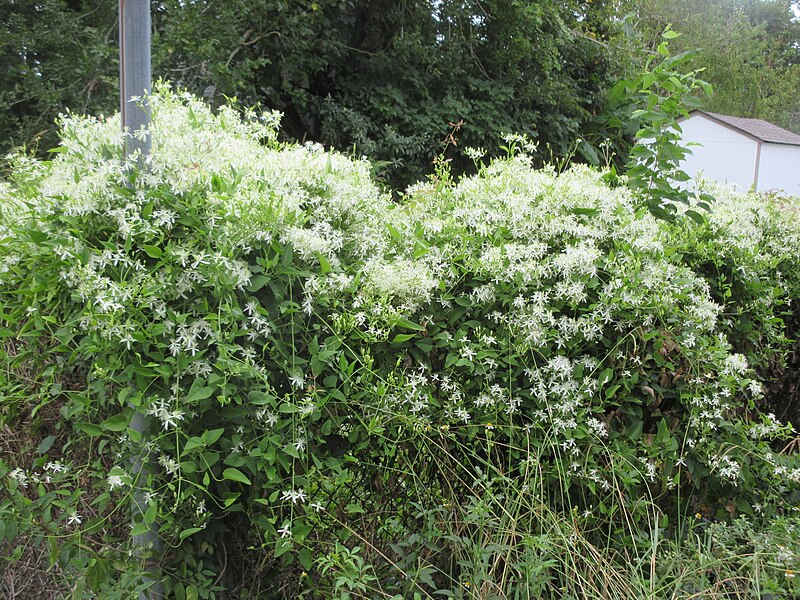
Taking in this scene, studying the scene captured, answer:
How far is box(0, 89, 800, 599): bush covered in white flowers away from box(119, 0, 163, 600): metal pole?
4 centimetres

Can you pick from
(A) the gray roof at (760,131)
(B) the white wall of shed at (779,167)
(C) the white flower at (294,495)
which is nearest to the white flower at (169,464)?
(C) the white flower at (294,495)

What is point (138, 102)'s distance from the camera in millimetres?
1805

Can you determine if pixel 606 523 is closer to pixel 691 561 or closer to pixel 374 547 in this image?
pixel 691 561

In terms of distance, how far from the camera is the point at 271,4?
6.74 meters

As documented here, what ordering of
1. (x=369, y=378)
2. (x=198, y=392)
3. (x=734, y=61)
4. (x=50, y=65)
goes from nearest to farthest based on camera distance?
(x=198, y=392), (x=369, y=378), (x=50, y=65), (x=734, y=61)

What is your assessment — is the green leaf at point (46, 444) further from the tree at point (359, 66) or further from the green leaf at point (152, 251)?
the tree at point (359, 66)

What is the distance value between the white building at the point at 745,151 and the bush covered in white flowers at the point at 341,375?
19.1 metres

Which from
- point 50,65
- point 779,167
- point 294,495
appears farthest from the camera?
point 779,167

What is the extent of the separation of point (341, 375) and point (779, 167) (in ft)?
75.2

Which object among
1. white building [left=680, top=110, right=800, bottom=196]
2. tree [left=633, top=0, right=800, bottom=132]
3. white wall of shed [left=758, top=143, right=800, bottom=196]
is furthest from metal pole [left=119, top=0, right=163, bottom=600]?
tree [left=633, top=0, right=800, bottom=132]

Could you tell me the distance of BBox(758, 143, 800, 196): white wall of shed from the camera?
785 inches

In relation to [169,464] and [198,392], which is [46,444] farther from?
[198,392]

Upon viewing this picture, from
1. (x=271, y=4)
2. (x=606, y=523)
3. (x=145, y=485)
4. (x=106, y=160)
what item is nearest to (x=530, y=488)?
(x=606, y=523)

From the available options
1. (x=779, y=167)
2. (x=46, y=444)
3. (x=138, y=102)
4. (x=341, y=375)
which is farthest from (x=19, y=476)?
(x=779, y=167)
